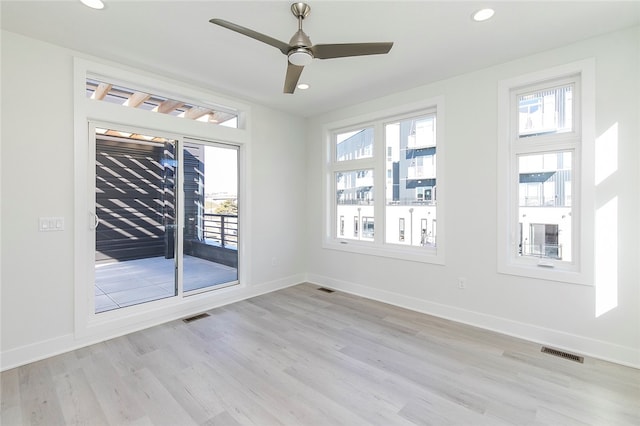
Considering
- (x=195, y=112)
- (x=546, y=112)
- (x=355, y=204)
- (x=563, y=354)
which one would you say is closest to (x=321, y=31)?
(x=195, y=112)

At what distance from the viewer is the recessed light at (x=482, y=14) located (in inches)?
90.0

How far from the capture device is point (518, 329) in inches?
121

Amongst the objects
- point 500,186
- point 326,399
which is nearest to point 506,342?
point 500,186

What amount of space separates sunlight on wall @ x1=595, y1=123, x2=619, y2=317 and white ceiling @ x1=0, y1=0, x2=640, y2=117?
3.33 feet

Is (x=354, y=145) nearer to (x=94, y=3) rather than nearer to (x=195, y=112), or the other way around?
(x=195, y=112)

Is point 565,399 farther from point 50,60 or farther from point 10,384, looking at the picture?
point 50,60

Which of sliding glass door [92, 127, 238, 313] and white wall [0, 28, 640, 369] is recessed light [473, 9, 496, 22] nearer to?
white wall [0, 28, 640, 369]

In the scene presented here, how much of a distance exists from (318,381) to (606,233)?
285 cm

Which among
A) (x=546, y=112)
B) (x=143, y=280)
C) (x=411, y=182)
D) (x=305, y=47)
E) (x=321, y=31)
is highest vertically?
(x=321, y=31)

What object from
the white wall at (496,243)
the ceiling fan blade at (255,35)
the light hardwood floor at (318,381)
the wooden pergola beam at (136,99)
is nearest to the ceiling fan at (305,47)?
the ceiling fan blade at (255,35)

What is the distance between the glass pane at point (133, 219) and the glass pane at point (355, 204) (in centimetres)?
254

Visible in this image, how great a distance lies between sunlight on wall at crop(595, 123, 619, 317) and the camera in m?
2.59

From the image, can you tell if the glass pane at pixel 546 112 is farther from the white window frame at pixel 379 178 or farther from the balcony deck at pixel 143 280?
the balcony deck at pixel 143 280

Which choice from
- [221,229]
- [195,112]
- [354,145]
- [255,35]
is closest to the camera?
[255,35]
